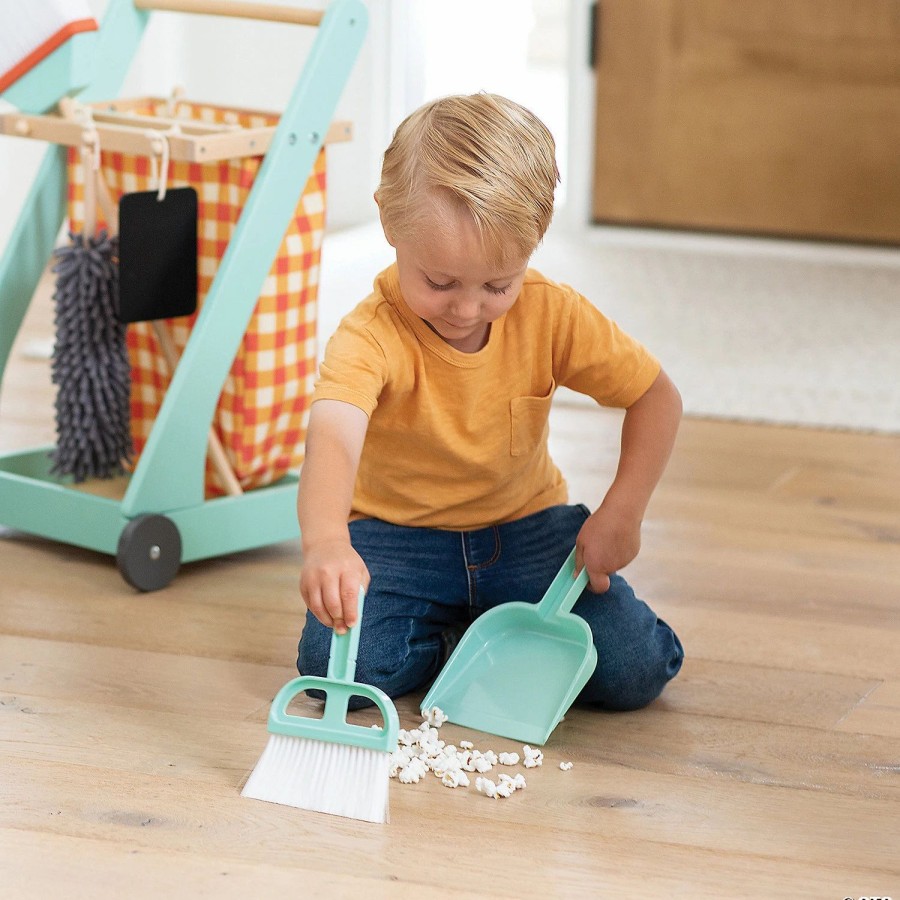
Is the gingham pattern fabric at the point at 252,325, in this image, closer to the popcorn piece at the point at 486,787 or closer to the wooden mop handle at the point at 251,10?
the wooden mop handle at the point at 251,10

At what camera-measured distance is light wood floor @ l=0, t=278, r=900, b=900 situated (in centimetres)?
82

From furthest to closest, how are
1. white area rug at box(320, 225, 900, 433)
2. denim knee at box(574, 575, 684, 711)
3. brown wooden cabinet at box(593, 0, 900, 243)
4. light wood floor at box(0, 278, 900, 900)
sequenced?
brown wooden cabinet at box(593, 0, 900, 243) → white area rug at box(320, 225, 900, 433) → denim knee at box(574, 575, 684, 711) → light wood floor at box(0, 278, 900, 900)

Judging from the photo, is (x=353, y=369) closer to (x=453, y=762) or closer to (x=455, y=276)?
(x=455, y=276)

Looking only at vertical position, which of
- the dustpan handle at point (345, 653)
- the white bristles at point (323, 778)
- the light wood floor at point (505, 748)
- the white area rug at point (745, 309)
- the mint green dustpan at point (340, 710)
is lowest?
the white area rug at point (745, 309)

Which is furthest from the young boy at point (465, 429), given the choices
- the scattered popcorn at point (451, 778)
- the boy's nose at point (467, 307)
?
the scattered popcorn at point (451, 778)

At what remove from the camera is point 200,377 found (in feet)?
4.03

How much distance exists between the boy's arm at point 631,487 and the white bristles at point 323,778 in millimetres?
262

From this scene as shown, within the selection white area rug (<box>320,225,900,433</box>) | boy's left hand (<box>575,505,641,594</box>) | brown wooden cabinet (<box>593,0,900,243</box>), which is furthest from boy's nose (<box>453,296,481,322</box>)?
brown wooden cabinet (<box>593,0,900,243</box>)

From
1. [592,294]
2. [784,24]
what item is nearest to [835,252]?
[784,24]

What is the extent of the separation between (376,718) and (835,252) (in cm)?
218

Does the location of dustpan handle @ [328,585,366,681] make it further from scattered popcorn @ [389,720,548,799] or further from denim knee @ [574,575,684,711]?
denim knee @ [574,575,684,711]

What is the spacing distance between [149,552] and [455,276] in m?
0.47

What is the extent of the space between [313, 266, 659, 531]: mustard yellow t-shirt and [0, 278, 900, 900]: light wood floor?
18cm

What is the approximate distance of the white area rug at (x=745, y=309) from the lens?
1930mm
